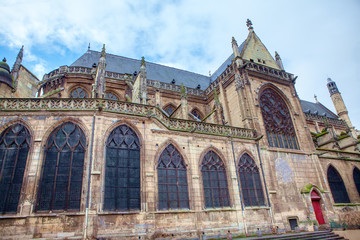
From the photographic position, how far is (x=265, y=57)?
67.1 ft

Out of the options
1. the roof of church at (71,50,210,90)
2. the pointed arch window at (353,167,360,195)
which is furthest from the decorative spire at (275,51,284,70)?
the pointed arch window at (353,167,360,195)

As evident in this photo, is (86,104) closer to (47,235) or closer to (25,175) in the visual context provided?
(25,175)

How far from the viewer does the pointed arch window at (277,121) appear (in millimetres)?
16266

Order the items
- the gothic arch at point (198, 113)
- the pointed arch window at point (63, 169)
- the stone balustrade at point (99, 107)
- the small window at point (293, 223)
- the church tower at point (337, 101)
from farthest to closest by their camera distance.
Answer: the church tower at point (337, 101)
the gothic arch at point (198, 113)
the small window at point (293, 223)
the stone balustrade at point (99, 107)
the pointed arch window at point (63, 169)

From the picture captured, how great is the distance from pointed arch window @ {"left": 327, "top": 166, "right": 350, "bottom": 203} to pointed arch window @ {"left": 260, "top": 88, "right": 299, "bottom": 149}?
11.6 feet

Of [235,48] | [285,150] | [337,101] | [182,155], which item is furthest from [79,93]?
[337,101]

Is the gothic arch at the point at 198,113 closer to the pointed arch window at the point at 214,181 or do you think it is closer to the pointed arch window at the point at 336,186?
the pointed arch window at the point at 214,181

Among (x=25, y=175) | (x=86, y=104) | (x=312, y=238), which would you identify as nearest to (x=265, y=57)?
(x=312, y=238)

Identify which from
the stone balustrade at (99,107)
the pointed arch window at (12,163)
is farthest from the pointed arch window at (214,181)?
the pointed arch window at (12,163)

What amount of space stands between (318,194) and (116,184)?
43.4ft

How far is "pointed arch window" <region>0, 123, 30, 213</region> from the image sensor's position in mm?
8634

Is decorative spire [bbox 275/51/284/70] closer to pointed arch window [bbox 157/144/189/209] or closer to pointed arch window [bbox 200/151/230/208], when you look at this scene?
pointed arch window [bbox 200/151/230/208]

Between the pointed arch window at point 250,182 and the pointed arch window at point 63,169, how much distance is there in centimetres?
841

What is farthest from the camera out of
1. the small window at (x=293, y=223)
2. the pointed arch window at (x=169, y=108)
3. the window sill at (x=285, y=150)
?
the pointed arch window at (x=169, y=108)
